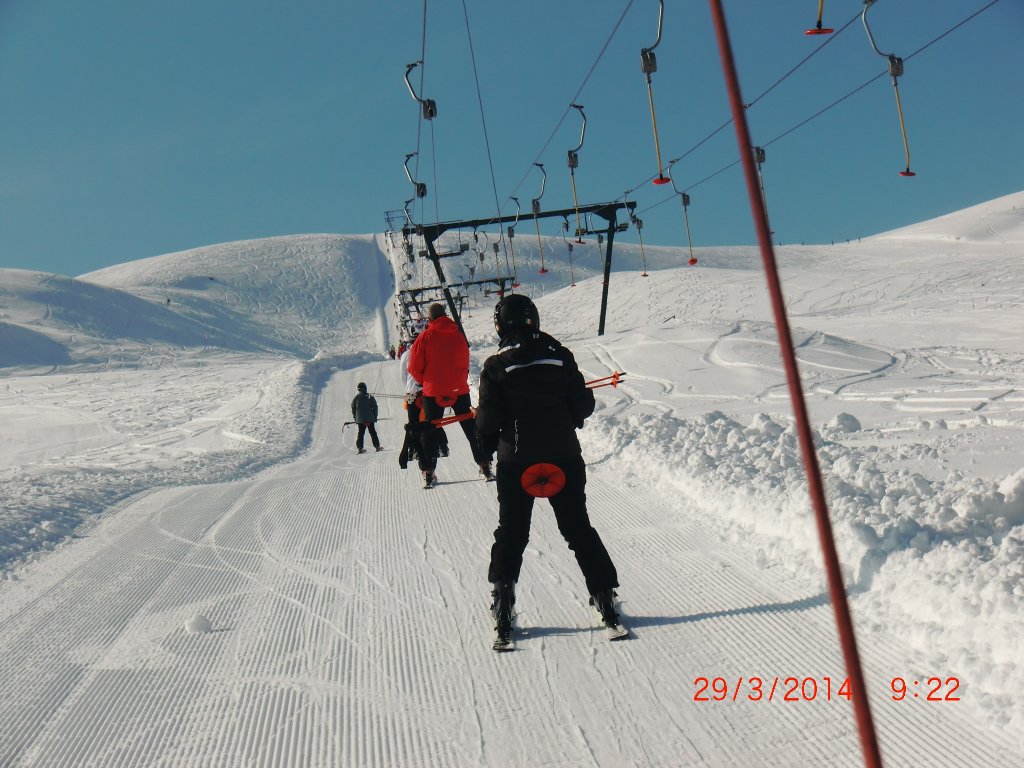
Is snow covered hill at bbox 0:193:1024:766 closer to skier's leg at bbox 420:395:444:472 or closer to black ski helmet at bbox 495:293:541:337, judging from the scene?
skier's leg at bbox 420:395:444:472

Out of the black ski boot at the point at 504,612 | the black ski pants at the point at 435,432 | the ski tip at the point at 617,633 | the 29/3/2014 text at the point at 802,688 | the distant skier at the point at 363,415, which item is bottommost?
the 29/3/2014 text at the point at 802,688

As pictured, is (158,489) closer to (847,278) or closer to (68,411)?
(68,411)

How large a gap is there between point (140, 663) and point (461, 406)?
489 cm

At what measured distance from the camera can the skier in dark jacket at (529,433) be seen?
187 inches

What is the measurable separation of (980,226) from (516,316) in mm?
135340

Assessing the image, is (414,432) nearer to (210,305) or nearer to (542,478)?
(542,478)

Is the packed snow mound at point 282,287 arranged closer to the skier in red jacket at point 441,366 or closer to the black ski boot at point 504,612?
the skier in red jacket at point 441,366

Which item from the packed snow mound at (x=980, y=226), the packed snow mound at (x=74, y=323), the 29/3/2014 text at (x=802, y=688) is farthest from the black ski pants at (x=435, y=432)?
the packed snow mound at (x=980, y=226)

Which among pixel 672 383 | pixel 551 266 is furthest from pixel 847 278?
pixel 551 266

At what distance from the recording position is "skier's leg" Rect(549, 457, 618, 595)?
16.0 ft

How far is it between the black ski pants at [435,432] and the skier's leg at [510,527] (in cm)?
407

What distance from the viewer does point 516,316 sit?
4.78 metres

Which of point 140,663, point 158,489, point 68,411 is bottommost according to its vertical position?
point 140,663

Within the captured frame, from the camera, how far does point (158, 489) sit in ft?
42.1
